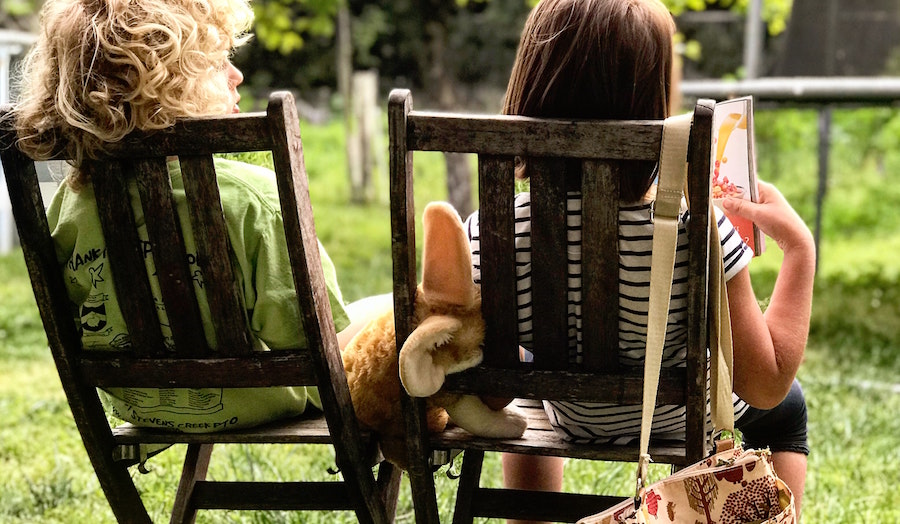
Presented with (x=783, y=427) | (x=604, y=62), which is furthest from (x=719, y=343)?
(x=783, y=427)

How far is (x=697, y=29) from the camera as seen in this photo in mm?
13039

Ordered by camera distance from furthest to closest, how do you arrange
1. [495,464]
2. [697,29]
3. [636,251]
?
[697,29]
[495,464]
[636,251]

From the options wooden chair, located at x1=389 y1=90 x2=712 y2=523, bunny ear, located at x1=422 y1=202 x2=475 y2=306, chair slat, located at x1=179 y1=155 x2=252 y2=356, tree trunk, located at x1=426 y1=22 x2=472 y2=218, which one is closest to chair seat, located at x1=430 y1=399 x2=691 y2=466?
wooden chair, located at x1=389 y1=90 x2=712 y2=523

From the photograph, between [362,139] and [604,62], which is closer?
[604,62]

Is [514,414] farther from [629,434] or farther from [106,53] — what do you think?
[106,53]

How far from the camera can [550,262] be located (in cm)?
166

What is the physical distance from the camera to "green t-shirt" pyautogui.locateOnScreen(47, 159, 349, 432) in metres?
1.81

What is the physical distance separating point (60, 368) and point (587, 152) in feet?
3.63

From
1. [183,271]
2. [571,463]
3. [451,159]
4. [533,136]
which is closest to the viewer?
[533,136]

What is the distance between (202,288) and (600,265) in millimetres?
739

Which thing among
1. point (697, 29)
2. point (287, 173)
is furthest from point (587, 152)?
point (697, 29)

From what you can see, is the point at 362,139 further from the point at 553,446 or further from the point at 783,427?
the point at 553,446

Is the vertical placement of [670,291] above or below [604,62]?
below

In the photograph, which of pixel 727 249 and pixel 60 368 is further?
pixel 60 368
